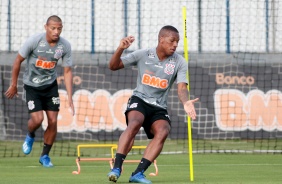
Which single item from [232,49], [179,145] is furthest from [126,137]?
[232,49]

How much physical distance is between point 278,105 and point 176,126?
2.48 meters

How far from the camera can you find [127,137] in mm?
10953

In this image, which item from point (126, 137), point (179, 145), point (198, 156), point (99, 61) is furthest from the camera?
point (99, 61)

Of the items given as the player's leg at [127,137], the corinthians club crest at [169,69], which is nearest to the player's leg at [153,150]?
the player's leg at [127,137]

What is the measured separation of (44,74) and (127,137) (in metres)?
4.07

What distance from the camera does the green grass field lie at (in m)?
11.6

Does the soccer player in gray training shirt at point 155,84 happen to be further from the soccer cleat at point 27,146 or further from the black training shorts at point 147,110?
the soccer cleat at point 27,146

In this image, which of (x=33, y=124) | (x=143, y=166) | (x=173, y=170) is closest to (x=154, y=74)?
(x=143, y=166)

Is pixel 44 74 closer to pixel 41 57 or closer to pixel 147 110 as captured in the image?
pixel 41 57

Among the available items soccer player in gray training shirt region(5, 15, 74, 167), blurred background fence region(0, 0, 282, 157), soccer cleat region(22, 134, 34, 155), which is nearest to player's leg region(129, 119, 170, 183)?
soccer player in gray training shirt region(5, 15, 74, 167)

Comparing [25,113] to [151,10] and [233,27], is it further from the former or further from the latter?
[233,27]

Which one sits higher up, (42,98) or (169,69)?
(169,69)

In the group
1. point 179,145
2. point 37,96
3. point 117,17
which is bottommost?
point 179,145

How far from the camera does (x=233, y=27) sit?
23984 mm
